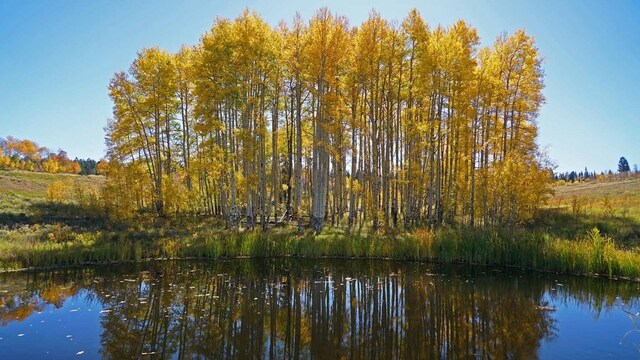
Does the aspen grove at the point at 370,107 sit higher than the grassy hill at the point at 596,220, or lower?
higher

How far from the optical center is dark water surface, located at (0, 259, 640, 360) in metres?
8.69

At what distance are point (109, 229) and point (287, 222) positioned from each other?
37.5ft

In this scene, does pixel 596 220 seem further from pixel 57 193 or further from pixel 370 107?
pixel 57 193

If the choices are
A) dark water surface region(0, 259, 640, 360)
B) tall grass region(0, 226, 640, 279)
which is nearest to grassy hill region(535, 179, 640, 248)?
tall grass region(0, 226, 640, 279)

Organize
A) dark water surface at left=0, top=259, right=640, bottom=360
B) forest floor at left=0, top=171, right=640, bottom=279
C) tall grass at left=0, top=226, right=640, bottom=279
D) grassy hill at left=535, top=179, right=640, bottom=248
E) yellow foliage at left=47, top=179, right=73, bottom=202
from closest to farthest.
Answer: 1. dark water surface at left=0, top=259, right=640, bottom=360
2. tall grass at left=0, top=226, right=640, bottom=279
3. forest floor at left=0, top=171, right=640, bottom=279
4. grassy hill at left=535, top=179, right=640, bottom=248
5. yellow foliage at left=47, top=179, right=73, bottom=202

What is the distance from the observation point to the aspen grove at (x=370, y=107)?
22219 millimetres

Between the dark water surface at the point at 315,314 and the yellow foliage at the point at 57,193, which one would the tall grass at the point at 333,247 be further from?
the yellow foliage at the point at 57,193

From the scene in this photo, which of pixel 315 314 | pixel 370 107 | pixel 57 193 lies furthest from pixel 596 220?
pixel 57 193

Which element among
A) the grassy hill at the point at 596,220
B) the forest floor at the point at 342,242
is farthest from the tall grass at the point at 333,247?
the grassy hill at the point at 596,220

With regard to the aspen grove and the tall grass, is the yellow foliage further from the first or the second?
the tall grass

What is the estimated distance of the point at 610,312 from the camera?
444 inches

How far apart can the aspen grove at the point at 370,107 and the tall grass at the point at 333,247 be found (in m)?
2.60

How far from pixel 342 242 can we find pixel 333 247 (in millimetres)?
544

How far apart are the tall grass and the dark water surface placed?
1.07 metres
